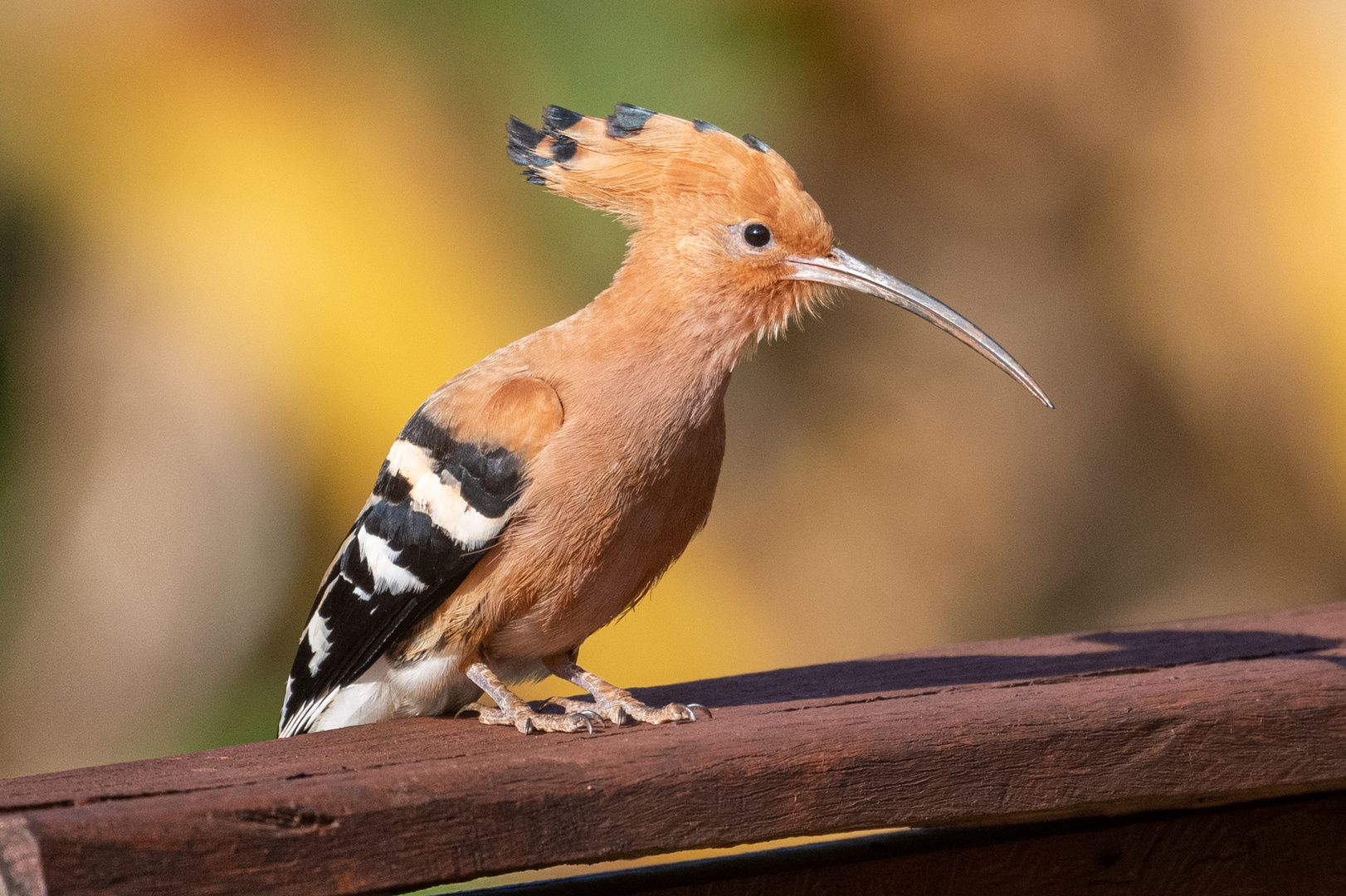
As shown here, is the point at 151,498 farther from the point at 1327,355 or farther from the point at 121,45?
the point at 1327,355

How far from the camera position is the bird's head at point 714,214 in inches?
75.1

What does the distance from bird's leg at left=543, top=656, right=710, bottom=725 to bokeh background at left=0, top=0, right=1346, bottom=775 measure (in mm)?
1751

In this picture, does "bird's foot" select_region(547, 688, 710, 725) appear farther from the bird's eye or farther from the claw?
the bird's eye

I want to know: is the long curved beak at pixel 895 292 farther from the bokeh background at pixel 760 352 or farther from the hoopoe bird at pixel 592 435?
the bokeh background at pixel 760 352

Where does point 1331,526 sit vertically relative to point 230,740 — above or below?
above

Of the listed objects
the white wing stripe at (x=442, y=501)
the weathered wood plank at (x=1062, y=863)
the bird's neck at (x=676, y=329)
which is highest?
the bird's neck at (x=676, y=329)

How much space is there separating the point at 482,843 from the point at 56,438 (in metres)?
2.46

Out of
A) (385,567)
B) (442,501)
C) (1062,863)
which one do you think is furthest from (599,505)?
(1062,863)

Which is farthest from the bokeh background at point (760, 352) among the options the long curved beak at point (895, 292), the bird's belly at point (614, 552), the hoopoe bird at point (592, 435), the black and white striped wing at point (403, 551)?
the long curved beak at point (895, 292)

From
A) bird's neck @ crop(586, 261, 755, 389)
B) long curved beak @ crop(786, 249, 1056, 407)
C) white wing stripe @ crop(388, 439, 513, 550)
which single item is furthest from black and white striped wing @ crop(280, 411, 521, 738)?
long curved beak @ crop(786, 249, 1056, 407)

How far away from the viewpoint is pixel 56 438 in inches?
134

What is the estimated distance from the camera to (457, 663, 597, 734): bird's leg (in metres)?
1.74

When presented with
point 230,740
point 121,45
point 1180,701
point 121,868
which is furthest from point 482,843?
point 121,45

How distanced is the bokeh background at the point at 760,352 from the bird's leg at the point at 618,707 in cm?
175
